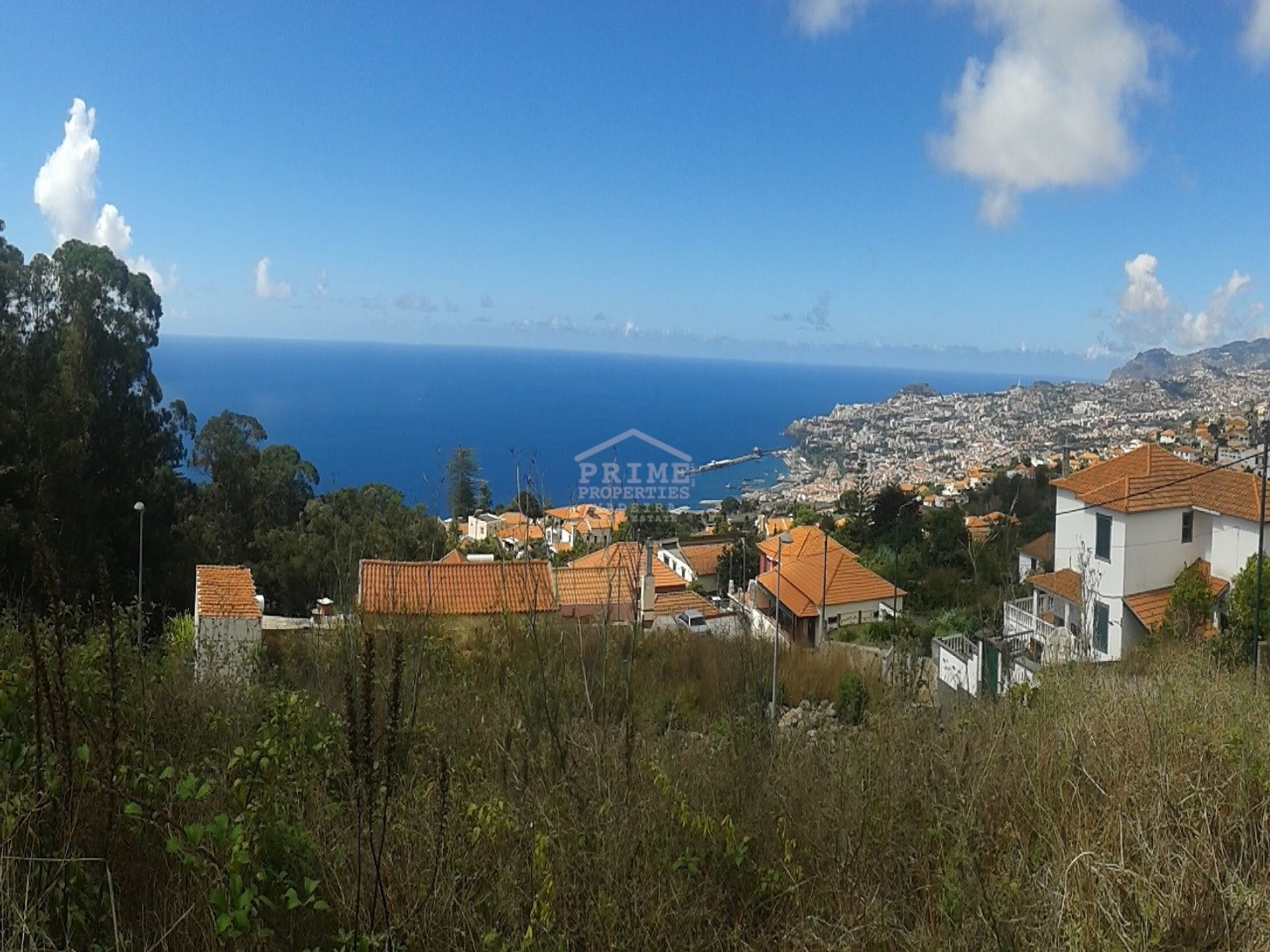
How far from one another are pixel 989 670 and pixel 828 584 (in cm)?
830

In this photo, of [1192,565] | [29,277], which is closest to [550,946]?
[1192,565]

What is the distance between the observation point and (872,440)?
2353 centimetres

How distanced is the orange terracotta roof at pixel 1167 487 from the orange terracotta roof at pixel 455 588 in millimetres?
7675

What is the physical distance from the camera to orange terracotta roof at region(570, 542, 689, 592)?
3.16 metres

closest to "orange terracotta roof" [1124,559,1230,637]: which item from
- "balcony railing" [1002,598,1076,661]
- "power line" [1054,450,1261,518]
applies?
"power line" [1054,450,1261,518]

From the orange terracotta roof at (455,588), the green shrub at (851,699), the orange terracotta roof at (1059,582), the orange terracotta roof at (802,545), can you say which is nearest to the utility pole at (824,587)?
the orange terracotta roof at (802,545)

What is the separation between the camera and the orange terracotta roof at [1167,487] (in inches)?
407

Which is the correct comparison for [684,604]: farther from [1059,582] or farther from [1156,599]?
[1156,599]

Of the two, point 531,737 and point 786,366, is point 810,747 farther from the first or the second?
point 786,366

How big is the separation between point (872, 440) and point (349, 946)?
76.2 ft

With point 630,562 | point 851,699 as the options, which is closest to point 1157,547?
point 851,699

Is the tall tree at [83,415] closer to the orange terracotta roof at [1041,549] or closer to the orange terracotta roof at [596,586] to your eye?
the orange terracotta roof at [596,586]

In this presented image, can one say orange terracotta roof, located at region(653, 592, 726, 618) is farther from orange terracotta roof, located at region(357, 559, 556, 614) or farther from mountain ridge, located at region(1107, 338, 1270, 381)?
mountain ridge, located at region(1107, 338, 1270, 381)

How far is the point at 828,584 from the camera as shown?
13.5 m
